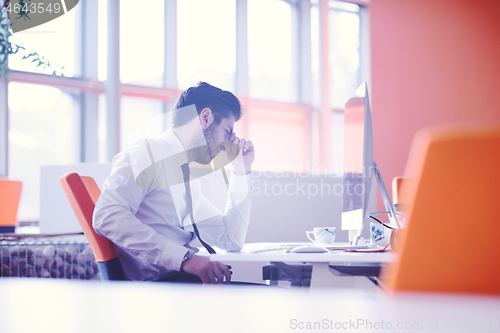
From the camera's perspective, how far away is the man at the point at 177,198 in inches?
47.8

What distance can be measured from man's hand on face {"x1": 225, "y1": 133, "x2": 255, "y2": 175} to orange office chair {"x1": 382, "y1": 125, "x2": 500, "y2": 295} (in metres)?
1.14

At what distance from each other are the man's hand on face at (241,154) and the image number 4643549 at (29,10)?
3.85 ft

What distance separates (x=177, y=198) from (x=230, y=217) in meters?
0.28

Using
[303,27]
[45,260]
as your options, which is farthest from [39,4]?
[303,27]

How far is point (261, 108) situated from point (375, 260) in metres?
5.15

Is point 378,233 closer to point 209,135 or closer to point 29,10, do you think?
point 209,135

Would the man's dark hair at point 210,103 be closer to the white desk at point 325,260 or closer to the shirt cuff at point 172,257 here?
the shirt cuff at point 172,257

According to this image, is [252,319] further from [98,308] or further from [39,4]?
[39,4]

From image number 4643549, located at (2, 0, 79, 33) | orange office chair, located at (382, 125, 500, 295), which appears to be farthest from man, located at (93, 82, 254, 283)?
image number 4643549, located at (2, 0, 79, 33)

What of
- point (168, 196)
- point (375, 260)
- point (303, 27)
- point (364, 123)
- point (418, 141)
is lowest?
point (375, 260)

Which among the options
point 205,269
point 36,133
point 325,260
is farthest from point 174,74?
point 325,260

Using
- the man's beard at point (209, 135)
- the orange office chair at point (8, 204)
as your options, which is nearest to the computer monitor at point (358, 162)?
the man's beard at point (209, 135)

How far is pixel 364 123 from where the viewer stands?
114cm

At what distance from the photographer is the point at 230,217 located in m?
1.61
